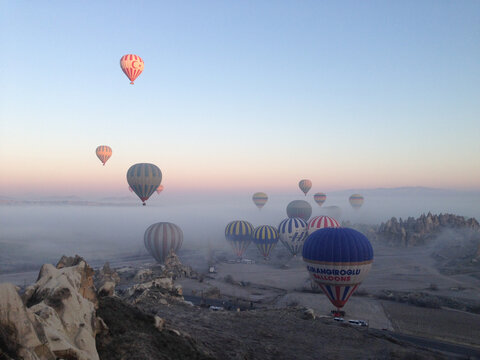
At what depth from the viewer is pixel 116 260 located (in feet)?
242

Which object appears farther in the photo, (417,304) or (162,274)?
(162,274)

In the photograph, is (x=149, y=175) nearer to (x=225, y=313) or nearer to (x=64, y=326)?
(x=225, y=313)

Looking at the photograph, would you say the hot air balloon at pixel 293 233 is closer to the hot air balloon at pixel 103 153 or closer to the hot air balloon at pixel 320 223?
the hot air balloon at pixel 320 223

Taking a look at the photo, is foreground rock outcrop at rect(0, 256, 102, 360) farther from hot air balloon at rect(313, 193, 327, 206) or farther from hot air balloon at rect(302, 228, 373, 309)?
hot air balloon at rect(313, 193, 327, 206)

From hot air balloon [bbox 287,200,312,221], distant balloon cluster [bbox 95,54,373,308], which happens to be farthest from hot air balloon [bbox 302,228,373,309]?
hot air balloon [bbox 287,200,312,221]

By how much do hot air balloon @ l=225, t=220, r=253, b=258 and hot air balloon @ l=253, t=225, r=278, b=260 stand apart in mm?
1867

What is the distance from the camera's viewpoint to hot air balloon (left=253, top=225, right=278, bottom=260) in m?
68.6

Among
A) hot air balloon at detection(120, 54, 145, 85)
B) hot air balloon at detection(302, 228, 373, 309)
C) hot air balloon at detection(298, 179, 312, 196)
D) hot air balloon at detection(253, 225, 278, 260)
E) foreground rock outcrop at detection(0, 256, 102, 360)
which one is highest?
hot air balloon at detection(120, 54, 145, 85)

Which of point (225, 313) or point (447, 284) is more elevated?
point (225, 313)

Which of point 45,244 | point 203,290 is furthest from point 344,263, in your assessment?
point 45,244

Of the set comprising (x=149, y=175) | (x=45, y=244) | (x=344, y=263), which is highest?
(x=149, y=175)

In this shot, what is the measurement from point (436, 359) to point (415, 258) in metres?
59.3

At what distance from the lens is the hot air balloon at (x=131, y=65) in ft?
166

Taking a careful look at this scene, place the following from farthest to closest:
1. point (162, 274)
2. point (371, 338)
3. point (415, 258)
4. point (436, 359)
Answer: point (415, 258) → point (162, 274) → point (371, 338) → point (436, 359)
